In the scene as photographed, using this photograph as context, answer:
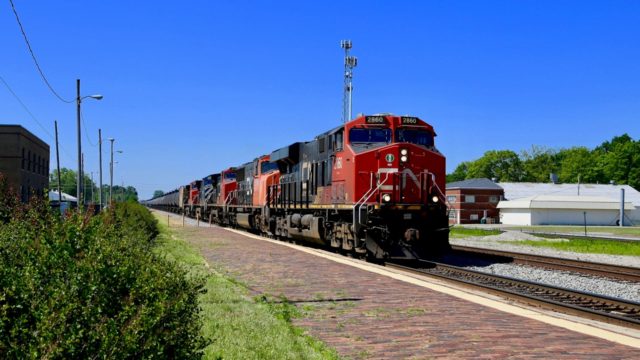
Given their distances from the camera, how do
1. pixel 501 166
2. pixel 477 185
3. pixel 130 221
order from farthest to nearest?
1. pixel 501 166
2. pixel 477 185
3. pixel 130 221

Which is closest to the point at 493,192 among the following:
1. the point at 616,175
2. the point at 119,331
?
the point at 616,175

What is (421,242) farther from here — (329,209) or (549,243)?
(549,243)

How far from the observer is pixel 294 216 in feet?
81.7

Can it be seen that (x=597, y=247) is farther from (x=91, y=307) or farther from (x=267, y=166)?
(x=91, y=307)

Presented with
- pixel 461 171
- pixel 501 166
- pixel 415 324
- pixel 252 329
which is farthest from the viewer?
pixel 461 171

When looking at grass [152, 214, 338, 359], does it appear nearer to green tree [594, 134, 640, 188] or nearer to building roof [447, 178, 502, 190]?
building roof [447, 178, 502, 190]

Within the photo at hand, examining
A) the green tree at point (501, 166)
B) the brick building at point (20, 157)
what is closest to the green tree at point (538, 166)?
the green tree at point (501, 166)

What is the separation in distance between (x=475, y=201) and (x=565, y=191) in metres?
20.1

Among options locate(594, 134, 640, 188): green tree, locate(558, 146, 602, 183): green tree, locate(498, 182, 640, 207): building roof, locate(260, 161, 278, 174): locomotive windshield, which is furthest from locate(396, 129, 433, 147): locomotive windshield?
locate(558, 146, 602, 183): green tree

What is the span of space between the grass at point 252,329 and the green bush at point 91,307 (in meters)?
0.82

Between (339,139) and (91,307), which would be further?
(339,139)

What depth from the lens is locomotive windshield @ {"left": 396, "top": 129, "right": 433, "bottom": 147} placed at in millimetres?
18625

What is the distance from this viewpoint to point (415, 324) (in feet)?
27.5

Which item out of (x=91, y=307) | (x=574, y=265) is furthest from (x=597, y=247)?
(x=91, y=307)
